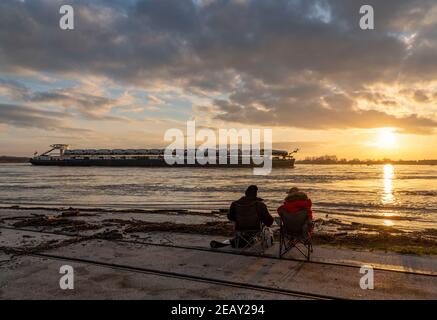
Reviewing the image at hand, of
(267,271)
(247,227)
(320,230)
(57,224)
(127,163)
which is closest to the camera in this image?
(267,271)

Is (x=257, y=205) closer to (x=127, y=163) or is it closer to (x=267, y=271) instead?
(x=267, y=271)

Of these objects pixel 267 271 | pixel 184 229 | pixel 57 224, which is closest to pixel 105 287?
pixel 267 271

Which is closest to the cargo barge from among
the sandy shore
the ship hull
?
the ship hull

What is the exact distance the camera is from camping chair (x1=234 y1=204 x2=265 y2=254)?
24.2 feet

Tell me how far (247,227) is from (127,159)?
4951 inches

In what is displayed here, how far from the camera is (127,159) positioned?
12850 centimetres

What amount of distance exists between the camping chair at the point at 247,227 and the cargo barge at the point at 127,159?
113m

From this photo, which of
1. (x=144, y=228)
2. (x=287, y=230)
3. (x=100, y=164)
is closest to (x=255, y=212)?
(x=287, y=230)

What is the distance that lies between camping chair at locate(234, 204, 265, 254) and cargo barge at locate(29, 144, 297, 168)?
113 metres

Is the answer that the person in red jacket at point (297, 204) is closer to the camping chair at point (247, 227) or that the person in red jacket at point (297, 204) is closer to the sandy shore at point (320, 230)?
the camping chair at point (247, 227)

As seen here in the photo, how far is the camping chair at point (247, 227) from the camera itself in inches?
290

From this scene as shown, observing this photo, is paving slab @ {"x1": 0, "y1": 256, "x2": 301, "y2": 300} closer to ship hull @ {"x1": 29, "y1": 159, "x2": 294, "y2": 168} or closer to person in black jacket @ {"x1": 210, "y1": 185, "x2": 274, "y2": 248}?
person in black jacket @ {"x1": 210, "y1": 185, "x2": 274, "y2": 248}

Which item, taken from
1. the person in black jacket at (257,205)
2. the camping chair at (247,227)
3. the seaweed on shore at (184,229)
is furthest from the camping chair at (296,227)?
the seaweed on shore at (184,229)

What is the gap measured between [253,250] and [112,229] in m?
5.02
